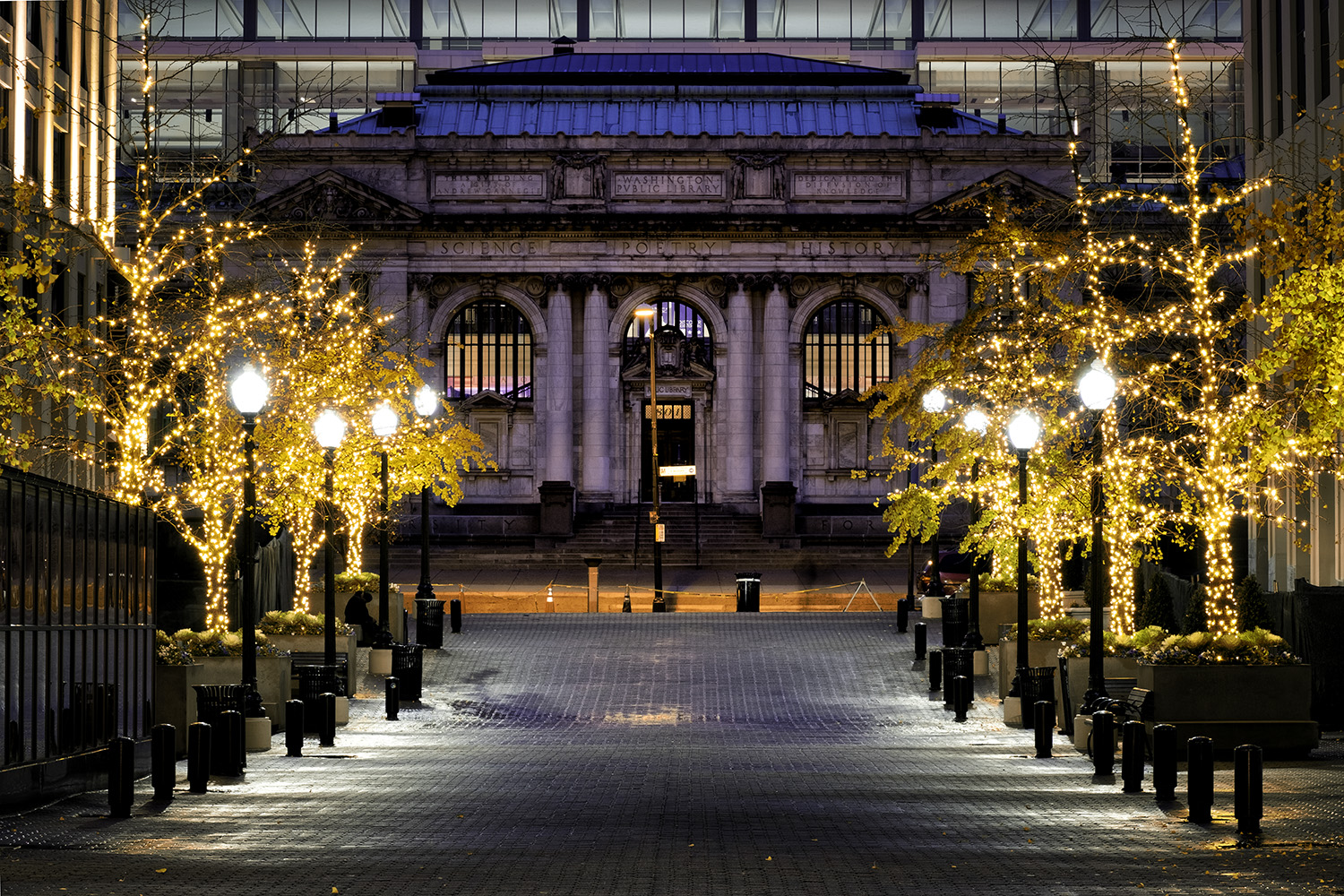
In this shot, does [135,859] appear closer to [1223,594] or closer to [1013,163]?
[1223,594]

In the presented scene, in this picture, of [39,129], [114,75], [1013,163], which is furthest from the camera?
[1013,163]

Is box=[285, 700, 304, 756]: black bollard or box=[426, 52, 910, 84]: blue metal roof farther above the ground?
box=[426, 52, 910, 84]: blue metal roof

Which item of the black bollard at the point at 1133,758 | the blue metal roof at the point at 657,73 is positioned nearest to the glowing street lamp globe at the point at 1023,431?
the black bollard at the point at 1133,758

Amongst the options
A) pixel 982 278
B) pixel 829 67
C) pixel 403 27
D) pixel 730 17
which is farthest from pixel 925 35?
pixel 982 278

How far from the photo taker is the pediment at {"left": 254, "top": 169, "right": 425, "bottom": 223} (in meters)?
63.5

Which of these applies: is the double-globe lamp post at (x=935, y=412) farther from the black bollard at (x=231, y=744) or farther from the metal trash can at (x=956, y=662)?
the black bollard at (x=231, y=744)

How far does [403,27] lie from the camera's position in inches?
3396

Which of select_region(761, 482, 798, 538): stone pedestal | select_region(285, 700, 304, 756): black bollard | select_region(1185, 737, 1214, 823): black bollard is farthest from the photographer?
select_region(761, 482, 798, 538): stone pedestal

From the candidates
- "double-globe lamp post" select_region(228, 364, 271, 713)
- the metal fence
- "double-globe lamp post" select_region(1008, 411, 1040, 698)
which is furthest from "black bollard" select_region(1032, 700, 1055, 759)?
the metal fence

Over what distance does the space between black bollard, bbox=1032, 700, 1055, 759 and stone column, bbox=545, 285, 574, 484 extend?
47070 mm

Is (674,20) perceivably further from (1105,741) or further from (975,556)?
(1105,741)

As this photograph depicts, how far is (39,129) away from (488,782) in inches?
1174

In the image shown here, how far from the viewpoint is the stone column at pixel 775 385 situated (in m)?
64.9

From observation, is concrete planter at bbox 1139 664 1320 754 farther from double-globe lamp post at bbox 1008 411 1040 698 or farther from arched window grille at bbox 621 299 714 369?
arched window grille at bbox 621 299 714 369
